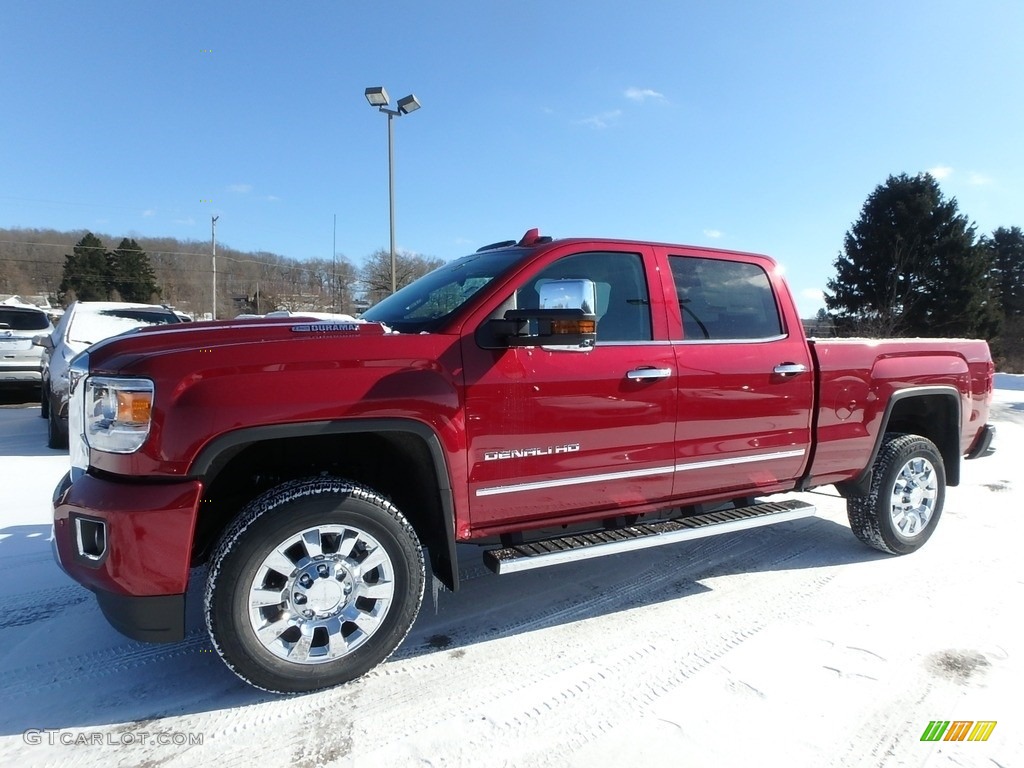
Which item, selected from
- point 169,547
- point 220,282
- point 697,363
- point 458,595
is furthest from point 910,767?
point 220,282

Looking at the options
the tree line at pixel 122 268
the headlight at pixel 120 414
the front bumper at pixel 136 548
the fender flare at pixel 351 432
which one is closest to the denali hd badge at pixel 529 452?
the fender flare at pixel 351 432

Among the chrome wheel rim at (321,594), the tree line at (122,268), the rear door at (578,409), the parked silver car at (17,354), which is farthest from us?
the tree line at (122,268)

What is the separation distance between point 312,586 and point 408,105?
557 inches

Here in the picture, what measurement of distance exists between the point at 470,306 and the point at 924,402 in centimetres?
360

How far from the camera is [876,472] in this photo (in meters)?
4.03

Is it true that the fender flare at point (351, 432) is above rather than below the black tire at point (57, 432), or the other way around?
above

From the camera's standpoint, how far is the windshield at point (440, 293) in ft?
9.68

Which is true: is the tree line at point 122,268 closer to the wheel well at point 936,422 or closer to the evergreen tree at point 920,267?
the evergreen tree at point 920,267

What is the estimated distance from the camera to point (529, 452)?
2.79 metres

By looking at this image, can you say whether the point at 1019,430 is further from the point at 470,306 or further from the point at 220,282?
the point at 220,282

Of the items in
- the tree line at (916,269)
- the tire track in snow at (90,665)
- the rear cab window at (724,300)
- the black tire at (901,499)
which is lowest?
the tire track in snow at (90,665)

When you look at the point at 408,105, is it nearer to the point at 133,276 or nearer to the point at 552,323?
the point at 552,323

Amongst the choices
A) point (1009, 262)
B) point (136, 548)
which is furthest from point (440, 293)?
point (1009, 262)

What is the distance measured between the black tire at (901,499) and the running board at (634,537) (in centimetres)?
63
